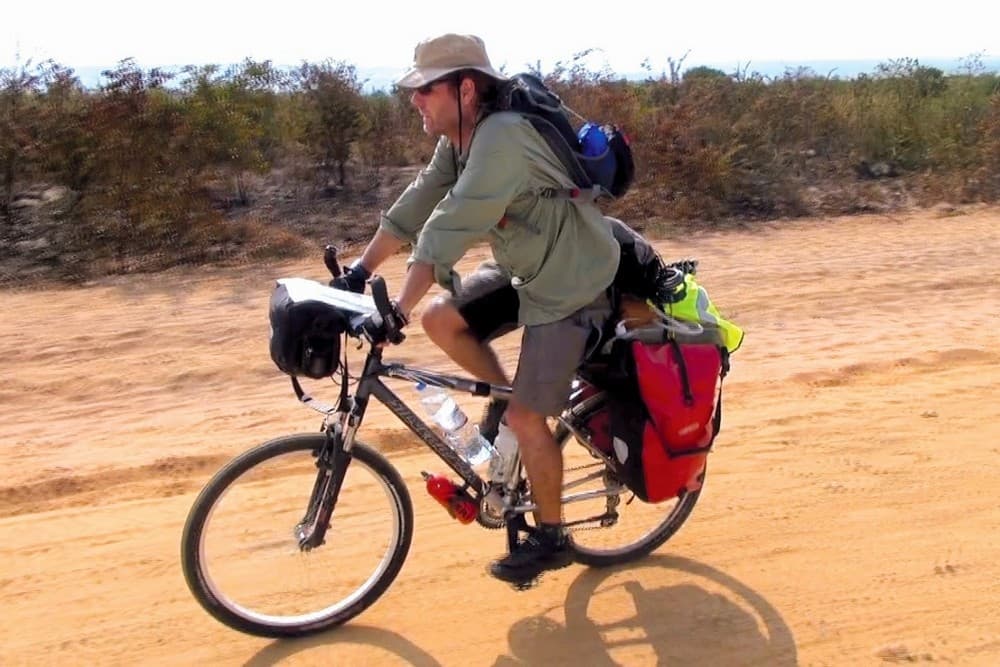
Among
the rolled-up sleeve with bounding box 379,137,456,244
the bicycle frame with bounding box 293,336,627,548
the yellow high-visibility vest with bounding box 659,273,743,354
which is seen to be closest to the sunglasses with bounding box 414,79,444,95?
the rolled-up sleeve with bounding box 379,137,456,244

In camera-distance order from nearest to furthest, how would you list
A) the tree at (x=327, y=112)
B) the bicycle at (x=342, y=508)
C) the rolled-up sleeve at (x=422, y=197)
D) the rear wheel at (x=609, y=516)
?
1. the bicycle at (x=342, y=508)
2. the rolled-up sleeve at (x=422, y=197)
3. the rear wheel at (x=609, y=516)
4. the tree at (x=327, y=112)

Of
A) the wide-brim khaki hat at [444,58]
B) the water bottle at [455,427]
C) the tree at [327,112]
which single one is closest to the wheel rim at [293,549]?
the water bottle at [455,427]

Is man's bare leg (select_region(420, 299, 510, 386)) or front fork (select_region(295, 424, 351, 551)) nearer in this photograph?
front fork (select_region(295, 424, 351, 551))

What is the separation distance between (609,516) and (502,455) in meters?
0.59

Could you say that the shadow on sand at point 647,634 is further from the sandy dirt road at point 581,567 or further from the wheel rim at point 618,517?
the wheel rim at point 618,517

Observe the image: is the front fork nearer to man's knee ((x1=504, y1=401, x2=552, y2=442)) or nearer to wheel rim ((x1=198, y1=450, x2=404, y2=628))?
wheel rim ((x1=198, y1=450, x2=404, y2=628))

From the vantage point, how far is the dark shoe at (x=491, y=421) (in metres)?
3.81

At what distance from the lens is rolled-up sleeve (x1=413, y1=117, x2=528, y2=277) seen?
10.1 ft

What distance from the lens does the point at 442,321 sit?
3539 millimetres

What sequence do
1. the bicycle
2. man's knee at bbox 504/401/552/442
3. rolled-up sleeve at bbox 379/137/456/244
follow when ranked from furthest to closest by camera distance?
rolled-up sleeve at bbox 379/137/456/244
man's knee at bbox 504/401/552/442
the bicycle

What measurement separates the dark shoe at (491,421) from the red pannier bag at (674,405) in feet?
1.91

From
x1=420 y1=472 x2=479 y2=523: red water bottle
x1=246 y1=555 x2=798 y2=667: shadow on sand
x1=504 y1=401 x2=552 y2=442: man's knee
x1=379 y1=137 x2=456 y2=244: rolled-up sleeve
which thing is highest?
x1=379 y1=137 x2=456 y2=244: rolled-up sleeve

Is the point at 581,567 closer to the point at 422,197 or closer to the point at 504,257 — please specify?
the point at 504,257

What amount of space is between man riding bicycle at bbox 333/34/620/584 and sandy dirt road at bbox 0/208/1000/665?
1.49 feet
